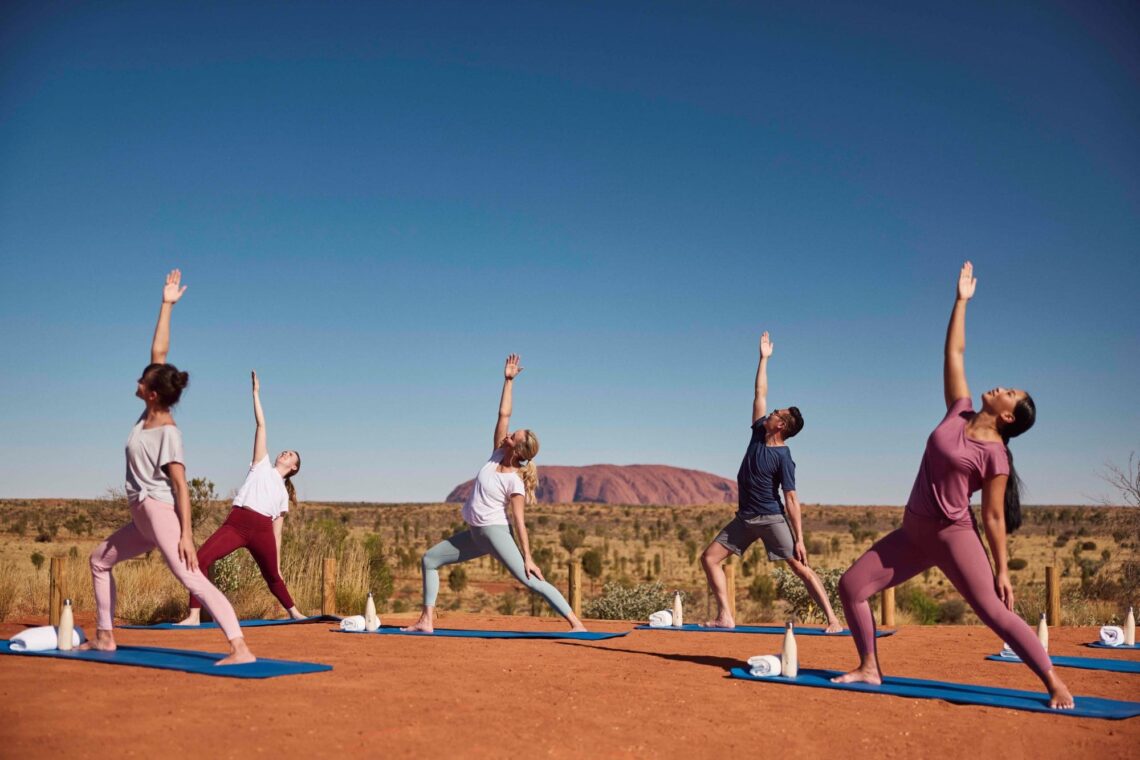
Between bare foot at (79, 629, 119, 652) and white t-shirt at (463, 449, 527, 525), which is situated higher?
white t-shirt at (463, 449, 527, 525)

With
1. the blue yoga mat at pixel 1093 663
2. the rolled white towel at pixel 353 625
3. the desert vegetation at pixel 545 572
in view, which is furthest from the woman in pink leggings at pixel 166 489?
the desert vegetation at pixel 545 572

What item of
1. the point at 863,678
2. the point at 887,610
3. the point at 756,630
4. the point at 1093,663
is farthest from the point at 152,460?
the point at 887,610

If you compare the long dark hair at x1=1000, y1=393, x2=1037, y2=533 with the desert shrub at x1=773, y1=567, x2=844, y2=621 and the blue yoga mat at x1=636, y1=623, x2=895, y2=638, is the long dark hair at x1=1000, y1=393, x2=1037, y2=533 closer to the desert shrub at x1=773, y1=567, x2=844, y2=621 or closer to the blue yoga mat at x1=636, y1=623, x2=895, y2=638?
the blue yoga mat at x1=636, y1=623, x2=895, y2=638

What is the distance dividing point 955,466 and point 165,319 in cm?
560

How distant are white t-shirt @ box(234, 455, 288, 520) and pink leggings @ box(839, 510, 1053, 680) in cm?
638

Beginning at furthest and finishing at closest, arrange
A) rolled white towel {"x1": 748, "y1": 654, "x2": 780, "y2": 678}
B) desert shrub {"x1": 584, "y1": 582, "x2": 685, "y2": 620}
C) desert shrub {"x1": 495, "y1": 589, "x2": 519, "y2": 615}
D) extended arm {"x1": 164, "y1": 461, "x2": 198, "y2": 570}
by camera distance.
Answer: desert shrub {"x1": 495, "y1": 589, "x2": 519, "y2": 615} < desert shrub {"x1": 584, "y1": 582, "x2": 685, "y2": 620} < rolled white towel {"x1": 748, "y1": 654, "x2": 780, "y2": 678} < extended arm {"x1": 164, "y1": 461, "x2": 198, "y2": 570}

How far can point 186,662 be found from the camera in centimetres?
802

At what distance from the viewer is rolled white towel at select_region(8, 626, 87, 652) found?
8461 mm

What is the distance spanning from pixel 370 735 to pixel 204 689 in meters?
1.66

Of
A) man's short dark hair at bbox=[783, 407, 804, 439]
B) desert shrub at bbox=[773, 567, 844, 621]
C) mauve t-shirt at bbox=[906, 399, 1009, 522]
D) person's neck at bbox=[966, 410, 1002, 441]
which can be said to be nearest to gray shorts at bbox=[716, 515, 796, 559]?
man's short dark hair at bbox=[783, 407, 804, 439]

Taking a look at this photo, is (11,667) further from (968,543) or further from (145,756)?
(968,543)

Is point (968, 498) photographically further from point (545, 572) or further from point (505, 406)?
point (545, 572)

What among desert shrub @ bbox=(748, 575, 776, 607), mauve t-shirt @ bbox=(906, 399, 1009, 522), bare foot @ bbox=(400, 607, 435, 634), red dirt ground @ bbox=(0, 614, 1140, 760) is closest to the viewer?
red dirt ground @ bbox=(0, 614, 1140, 760)

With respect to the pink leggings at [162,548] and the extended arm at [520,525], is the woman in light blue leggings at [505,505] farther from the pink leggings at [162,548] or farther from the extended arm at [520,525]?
the pink leggings at [162,548]
